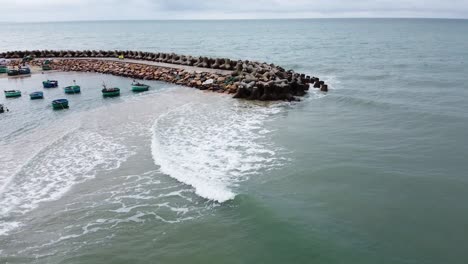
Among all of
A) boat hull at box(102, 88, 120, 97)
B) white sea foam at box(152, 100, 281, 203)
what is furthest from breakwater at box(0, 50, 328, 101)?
boat hull at box(102, 88, 120, 97)

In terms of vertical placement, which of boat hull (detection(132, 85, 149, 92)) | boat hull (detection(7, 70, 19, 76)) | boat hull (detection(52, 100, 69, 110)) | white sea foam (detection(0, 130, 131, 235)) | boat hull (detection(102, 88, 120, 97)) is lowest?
white sea foam (detection(0, 130, 131, 235))

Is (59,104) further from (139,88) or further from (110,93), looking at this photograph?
(139,88)

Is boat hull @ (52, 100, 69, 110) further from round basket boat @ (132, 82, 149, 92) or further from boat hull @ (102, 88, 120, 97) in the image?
round basket boat @ (132, 82, 149, 92)

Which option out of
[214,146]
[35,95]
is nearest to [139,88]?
[35,95]

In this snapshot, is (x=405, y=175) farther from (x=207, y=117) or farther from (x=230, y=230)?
(x=207, y=117)

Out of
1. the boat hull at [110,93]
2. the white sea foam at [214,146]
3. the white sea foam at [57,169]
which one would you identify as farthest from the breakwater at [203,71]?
the white sea foam at [57,169]

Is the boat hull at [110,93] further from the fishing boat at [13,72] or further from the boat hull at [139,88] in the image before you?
the fishing boat at [13,72]
